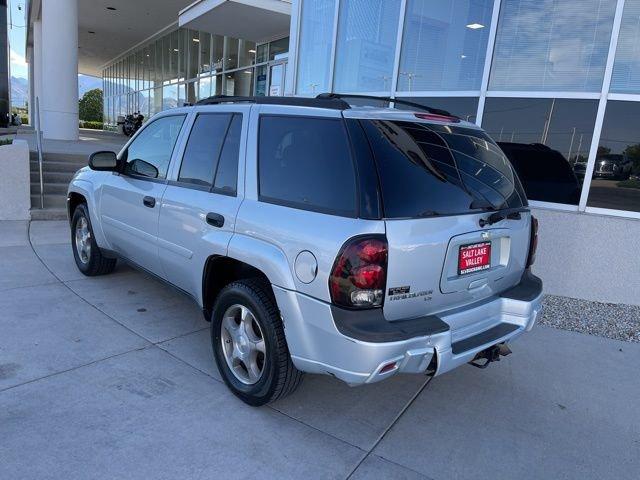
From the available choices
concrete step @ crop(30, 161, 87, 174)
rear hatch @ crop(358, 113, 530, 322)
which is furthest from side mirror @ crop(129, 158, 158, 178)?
concrete step @ crop(30, 161, 87, 174)

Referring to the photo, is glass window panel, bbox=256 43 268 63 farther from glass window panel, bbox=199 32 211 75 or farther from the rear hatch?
the rear hatch

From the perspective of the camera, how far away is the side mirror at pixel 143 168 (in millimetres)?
4004

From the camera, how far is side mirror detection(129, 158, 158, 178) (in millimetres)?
4004

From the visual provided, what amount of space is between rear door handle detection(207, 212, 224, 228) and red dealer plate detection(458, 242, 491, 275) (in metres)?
1.48

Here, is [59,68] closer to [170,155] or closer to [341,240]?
[170,155]

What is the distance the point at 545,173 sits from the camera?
18.9 feet

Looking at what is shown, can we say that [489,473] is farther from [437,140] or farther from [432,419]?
[437,140]

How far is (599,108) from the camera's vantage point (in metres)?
5.41

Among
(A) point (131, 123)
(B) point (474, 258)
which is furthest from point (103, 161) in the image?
(A) point (131, 123)

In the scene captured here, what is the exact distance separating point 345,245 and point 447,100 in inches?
190

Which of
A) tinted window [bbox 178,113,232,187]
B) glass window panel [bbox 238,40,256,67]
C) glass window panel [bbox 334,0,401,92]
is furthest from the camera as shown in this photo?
glass window panel [bbox 238,40,256,67]

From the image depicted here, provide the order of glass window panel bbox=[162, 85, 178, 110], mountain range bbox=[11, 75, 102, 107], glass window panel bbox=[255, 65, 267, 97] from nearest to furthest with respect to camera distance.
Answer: glass window panel bbox=[255, 65, 267, 97] < glass window panel bbox=[162, 85, 178, 110] < mountain range bbox=[11, 75, 102, 107]

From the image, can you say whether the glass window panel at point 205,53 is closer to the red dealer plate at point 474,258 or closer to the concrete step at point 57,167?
the concrete step at point 57,167

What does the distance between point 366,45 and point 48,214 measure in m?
5.76
